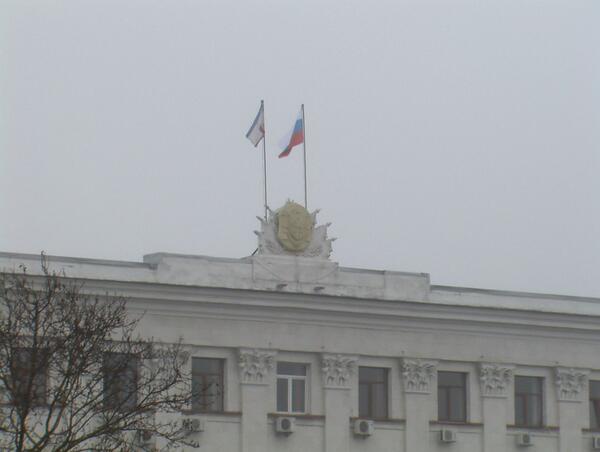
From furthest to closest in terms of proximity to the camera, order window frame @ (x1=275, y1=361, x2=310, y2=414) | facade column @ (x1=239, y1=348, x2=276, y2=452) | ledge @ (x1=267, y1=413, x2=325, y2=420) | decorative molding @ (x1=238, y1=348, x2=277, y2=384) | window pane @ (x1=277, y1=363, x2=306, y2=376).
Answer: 1. window pane @ (x1=277, y1=363, x2=306, y2=376)
2. window frame @ (x1=275, y1=361, x2=310, y2=414)
3. ledge @ (x1=267, y1=413, x2=325, y2=420)
4. decorative molding @ (x1=238, y1=348, x2=277, y2=384)
5. facade column @ (x1=239, y1=348, x2=276, y2=452)

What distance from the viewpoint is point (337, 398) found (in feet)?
160

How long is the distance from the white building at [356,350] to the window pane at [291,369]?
3cm

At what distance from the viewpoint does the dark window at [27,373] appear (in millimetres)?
35719

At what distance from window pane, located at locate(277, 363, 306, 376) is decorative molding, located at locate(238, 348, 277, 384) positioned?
46 cm

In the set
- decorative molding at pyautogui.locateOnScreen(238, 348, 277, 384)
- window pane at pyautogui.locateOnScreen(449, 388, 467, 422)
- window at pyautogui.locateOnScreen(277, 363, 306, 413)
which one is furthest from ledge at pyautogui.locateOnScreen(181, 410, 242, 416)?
window pane at pyautogui.locateOnScreen(449, 388, 467, 422)

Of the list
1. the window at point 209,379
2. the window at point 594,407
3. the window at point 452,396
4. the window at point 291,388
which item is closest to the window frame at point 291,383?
the window at point 291,388

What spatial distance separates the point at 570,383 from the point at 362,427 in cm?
611

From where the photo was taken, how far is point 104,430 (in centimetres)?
3694

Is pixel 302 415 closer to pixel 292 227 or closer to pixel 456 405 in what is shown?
pixel 292 227

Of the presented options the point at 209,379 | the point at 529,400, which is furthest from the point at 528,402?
the point at 209,379

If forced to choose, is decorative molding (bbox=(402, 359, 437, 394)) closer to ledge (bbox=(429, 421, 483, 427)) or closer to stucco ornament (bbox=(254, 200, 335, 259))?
ledge (bbox=(429, 421, 483, 427))

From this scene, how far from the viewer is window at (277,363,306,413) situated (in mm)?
48312

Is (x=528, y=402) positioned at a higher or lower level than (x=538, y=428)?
higher

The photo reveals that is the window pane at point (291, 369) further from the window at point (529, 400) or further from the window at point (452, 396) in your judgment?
the window at point (529, 400)
